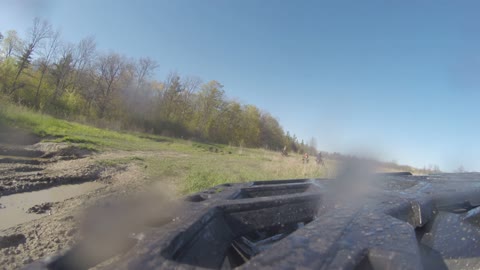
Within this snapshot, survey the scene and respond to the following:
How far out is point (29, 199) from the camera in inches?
172

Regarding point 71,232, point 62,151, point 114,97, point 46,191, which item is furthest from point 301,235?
point 114,97

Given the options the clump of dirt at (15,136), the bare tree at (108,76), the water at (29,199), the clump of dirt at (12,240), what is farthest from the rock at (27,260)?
the bare tree at (108,76)

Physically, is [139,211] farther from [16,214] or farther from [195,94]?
[195,94]

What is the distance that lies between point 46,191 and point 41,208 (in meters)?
1.30

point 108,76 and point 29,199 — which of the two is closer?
point 29,199

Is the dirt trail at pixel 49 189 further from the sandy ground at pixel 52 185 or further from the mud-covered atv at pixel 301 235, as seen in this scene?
the mud-covered atv at pixel 301 235

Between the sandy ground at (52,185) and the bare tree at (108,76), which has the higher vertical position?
the bare tree at (108,76)

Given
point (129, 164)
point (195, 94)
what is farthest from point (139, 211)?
point (195, 94)

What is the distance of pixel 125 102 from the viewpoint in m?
36.6

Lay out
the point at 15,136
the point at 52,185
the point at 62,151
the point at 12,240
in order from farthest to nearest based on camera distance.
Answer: the point at 15,136
the point at 62,151
the point at 52,185
the point at 12,240

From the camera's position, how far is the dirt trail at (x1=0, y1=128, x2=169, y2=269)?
8.53 feet

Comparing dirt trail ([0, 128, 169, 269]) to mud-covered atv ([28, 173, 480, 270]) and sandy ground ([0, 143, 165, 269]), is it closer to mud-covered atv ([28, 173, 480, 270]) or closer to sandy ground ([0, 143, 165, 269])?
sandy ground ([0, 143, 165, 269])

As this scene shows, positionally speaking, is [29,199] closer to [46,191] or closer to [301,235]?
[46,191]

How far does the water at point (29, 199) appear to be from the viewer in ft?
11.2
